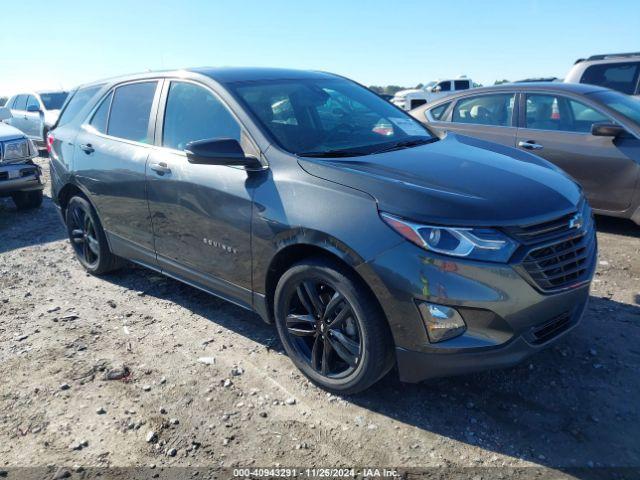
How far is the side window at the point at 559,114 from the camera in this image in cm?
579

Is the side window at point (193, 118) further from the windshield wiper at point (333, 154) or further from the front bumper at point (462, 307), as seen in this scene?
the front bumper at point (462, 307)

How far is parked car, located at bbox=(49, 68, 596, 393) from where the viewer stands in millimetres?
2533

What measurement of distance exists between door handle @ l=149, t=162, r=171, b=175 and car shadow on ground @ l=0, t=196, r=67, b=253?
10.8 ft

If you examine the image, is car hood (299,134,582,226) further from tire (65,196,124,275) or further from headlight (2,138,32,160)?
headlight (2,138,32,160)

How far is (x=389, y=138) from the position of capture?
3.66 meters

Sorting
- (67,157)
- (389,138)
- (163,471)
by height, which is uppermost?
(389,138)

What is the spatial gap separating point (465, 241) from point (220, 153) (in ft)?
4.82

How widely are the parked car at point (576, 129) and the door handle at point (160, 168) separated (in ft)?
10.5

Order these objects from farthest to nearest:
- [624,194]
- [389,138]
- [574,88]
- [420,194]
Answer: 1. [574,88]
2. [624,194]
3. [389,138]
4. [420,194]

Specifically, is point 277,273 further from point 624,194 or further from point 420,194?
point 624,194

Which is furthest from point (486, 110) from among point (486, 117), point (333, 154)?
point (333, 154)

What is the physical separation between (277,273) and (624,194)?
4.05 metres

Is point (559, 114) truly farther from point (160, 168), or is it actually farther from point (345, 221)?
point (160, 168)

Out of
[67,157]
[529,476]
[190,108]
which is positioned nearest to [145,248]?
[190,108]
